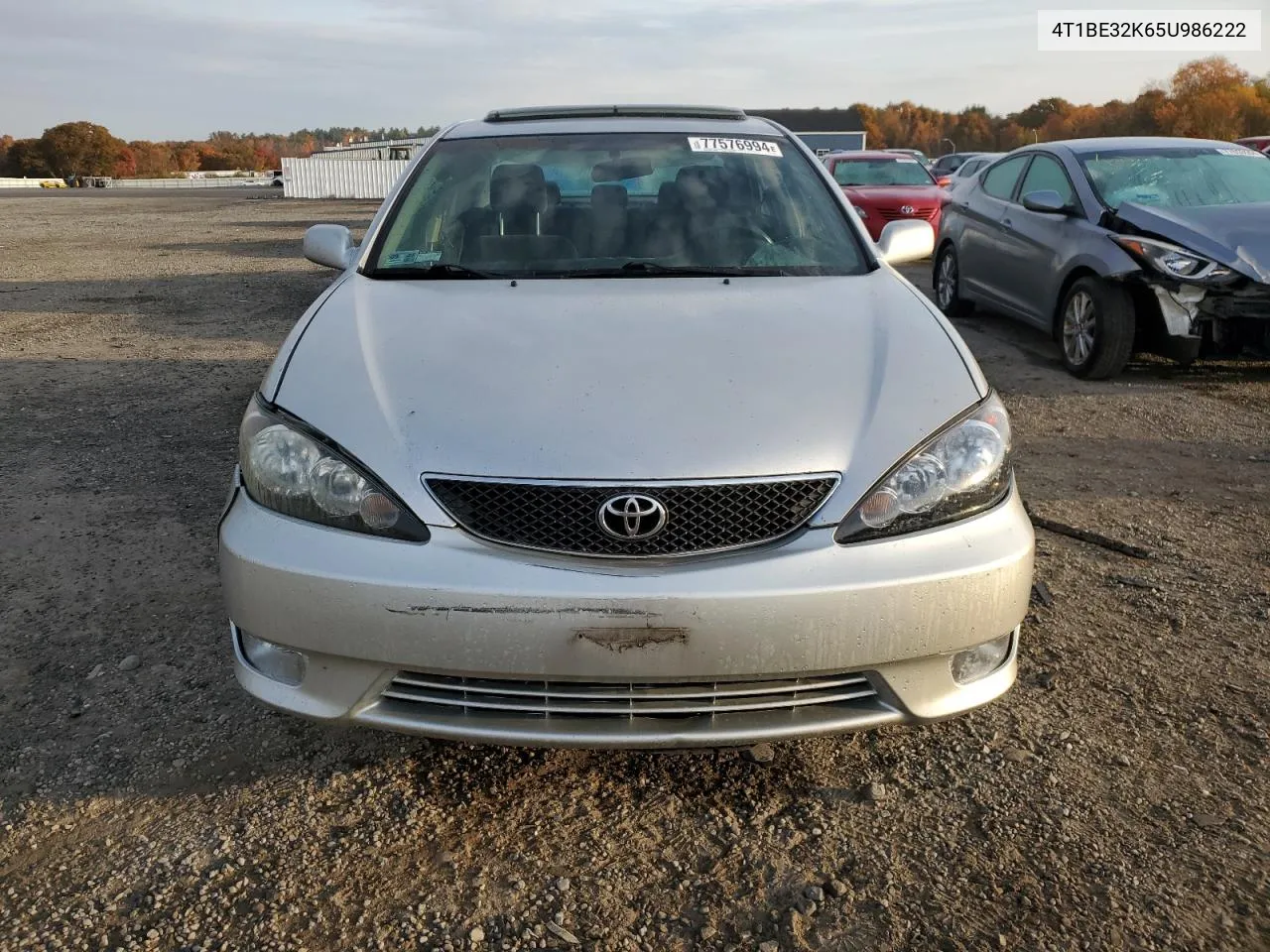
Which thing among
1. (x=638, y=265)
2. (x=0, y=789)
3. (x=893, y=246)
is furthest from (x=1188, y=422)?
(x=0, y=789)

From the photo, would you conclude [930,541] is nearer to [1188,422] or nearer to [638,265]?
[638,265]

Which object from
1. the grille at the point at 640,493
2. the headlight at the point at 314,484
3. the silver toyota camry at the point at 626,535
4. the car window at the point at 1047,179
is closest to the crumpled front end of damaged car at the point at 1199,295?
the car window at the point at 1047,179

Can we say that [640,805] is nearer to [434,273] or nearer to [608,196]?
[434,273]

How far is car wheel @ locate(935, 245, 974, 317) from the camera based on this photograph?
8492 millimetres

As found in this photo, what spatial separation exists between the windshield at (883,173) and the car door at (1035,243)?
676cm

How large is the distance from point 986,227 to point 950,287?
930 mm

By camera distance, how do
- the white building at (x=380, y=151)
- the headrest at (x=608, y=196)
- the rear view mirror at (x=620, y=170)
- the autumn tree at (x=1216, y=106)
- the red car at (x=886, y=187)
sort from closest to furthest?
the headrest at (x=608, y=196)
the rear view mirror at (x=620, y=170)
the red car at (x=886, y=187)
the white building at (x=380, y=151)
the autumn tree at (x=1216, y=106)

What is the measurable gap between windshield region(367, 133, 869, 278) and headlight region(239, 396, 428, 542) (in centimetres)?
94

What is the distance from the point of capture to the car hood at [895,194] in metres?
13.0

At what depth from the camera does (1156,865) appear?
2.09 m

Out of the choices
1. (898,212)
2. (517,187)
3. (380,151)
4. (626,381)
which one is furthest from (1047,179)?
(380,151)

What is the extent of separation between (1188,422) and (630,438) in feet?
15.0

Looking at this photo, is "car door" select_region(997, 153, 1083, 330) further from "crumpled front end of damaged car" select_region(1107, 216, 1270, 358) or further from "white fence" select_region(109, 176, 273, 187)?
"white fence" select_region(109, 176, 273, 187)

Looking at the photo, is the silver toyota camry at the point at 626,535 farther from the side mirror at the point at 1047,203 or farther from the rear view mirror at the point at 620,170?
the side mirror at the point at 1047,203
